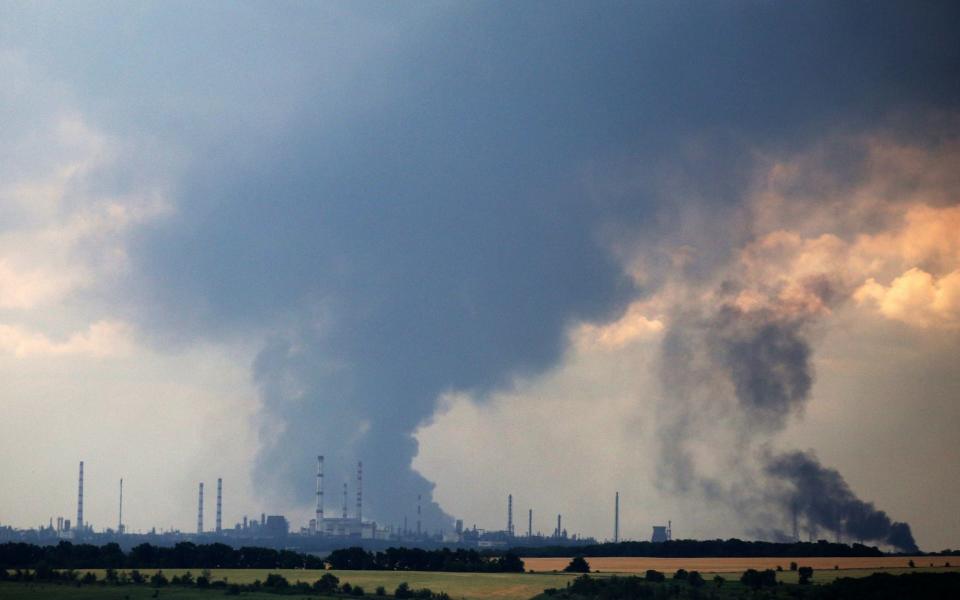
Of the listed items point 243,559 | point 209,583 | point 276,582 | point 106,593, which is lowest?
point 243,559

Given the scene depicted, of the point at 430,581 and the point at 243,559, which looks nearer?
the point at 430,581

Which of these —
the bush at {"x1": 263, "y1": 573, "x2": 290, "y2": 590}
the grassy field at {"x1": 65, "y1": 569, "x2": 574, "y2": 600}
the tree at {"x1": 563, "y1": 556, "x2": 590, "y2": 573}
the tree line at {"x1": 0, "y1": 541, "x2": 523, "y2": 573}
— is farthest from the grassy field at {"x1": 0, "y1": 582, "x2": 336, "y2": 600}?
the tree at {"x1": 563, "y1": 556, "x2": 590, "y2": 573}

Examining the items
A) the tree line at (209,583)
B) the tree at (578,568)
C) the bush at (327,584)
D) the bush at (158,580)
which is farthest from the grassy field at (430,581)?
the tree at (578,568)

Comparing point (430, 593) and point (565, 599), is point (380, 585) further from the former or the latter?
point (565, 599)

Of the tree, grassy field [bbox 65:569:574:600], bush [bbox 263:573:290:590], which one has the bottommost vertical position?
the tree

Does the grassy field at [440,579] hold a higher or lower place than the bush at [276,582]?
lower

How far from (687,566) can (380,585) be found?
6372 cm

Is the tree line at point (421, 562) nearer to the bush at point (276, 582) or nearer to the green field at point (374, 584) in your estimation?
the green field at point (374, 584)

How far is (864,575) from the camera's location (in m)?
153

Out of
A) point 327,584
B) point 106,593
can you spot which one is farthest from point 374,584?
point 106,593

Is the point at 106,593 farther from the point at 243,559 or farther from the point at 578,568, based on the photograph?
the point at 578,568

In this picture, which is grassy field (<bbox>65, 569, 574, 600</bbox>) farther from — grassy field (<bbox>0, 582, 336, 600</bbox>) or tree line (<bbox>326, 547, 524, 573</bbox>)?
tree line (<bbox>326, 547, 524, 573</bbox>)

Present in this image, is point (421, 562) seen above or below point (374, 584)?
below

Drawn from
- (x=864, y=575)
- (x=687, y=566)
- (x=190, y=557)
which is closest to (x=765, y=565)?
(x=687, y=566)
